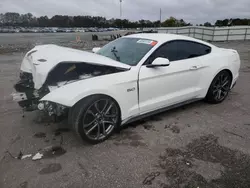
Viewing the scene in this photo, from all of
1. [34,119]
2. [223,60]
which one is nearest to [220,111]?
[223,60]

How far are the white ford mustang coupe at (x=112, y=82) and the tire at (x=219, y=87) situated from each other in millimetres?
400

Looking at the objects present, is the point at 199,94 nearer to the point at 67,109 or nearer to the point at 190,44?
the point at 190,44

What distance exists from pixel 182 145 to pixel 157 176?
787mm

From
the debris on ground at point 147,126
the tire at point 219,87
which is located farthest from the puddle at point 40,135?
the tire at point 219,87

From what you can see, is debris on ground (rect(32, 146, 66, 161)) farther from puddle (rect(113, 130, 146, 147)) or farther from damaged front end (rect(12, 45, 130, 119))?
puddle (rect(113, 130, 146, 147))

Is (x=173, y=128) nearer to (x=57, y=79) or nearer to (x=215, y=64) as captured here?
(x=215, y=64)

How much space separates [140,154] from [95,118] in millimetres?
797

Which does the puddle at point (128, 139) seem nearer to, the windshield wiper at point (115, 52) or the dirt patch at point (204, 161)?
the dirt patch at point (204, 161)

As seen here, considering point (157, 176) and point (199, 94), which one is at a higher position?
point (199, 94)

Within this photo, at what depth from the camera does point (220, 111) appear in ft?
14.0

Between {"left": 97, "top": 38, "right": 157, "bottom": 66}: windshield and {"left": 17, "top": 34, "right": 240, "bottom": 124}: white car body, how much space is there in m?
0.10

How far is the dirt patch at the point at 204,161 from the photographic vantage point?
2.35 metres

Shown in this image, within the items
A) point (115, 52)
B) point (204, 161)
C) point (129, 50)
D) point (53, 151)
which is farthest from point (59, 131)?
point (204, 161)

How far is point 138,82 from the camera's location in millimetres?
3215
